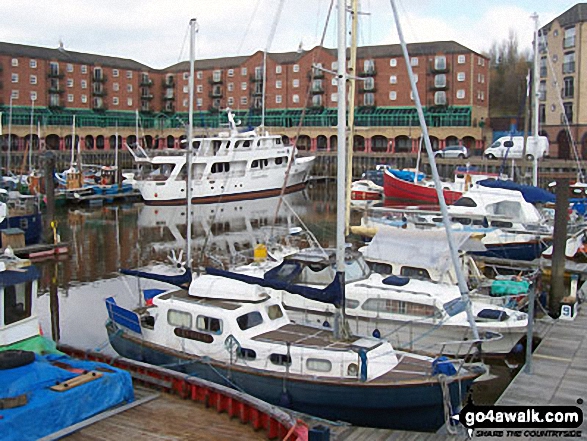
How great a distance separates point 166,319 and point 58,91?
75057mm

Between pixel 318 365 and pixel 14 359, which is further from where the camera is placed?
pixel 318 365

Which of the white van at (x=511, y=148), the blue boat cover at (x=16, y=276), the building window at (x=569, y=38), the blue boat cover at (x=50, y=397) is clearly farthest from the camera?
the building window at (x=569, y=38)

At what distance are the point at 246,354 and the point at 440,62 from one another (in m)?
66.9

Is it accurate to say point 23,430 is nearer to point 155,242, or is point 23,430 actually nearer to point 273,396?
point 273,396

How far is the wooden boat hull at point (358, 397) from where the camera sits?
1139cm

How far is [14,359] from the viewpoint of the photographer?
30.6ft

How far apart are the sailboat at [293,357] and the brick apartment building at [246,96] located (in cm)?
5502

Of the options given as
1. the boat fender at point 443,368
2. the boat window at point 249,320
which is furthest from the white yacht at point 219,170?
the boat fender at point 443,368

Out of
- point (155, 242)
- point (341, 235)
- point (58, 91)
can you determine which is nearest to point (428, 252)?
point (341, 235)

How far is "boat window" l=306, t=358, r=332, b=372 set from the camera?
39.4 ft

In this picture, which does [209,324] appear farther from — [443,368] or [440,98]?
[440,98]

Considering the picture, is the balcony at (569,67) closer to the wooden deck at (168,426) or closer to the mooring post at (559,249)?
the mooring post at (559,249)

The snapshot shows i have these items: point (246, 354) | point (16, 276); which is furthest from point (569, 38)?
point (16, 276)

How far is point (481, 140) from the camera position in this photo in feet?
232
